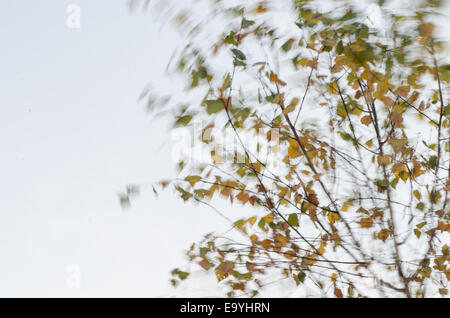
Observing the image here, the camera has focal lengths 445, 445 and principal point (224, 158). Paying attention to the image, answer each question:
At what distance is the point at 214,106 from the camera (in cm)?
101

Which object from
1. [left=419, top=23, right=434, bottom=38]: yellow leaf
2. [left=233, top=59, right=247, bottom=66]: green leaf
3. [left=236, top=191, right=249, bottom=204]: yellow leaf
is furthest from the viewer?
[left=236, top=191, right=249, bottom=204]: yellow leaf

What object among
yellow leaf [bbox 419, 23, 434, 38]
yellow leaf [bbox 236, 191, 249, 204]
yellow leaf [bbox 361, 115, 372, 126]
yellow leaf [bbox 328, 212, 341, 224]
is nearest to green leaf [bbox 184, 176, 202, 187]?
yellow leaf [bbox 236, 191, 249, 204]

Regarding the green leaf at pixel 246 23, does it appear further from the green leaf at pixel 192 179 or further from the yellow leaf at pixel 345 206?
the yellow leaf at pixel 345 206

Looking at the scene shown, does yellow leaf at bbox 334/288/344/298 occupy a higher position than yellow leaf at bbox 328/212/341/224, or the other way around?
yellow leaf at bbox 328/212/341/224

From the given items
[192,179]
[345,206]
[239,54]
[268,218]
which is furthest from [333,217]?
[239,54]

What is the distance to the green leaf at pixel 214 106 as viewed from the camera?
1008 mm

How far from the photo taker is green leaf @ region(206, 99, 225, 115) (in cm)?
101

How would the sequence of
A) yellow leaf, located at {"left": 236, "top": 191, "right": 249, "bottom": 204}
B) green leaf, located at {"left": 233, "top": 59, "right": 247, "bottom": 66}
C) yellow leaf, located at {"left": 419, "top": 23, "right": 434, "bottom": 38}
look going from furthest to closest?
yellow leaf, located at {"left": 236, "top": 191, "right": 249, "bottom": 204} < green leaf, located at {"left": 233, "top": 59, "right": 247, "bottom": 66} < yellow leaf, located at {"left": 419, "top": 23, "right": 434, "bottom": 38}

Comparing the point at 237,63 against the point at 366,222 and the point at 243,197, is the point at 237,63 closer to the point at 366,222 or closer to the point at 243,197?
the point at 243,197

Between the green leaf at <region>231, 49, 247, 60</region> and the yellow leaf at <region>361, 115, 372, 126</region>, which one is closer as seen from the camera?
the green leaf at <region>231, 49, 247, 60</region>

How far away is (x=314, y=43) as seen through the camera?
111cm

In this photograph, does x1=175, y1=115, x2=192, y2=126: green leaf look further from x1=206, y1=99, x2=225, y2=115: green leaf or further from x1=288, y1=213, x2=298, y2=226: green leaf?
x1=288, y1=213, x2=298, y2=226: green leaf

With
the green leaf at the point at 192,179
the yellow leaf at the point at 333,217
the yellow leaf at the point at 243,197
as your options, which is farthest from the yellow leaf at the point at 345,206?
the green leaf at the point at 192,179

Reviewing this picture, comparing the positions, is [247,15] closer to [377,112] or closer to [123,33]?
[377,112]
